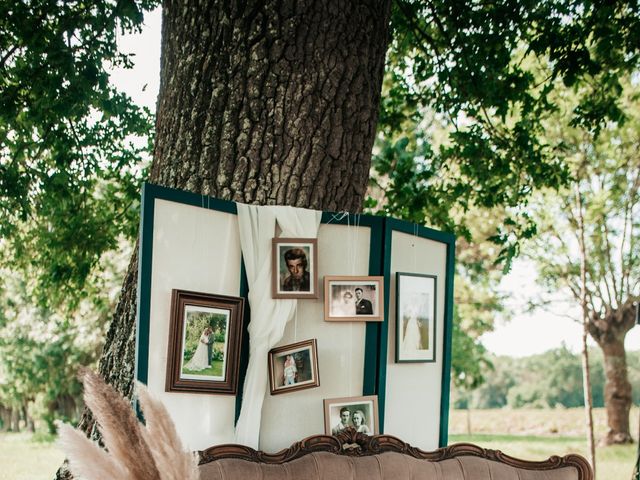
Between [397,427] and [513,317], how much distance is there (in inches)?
332

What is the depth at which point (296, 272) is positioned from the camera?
272 cm

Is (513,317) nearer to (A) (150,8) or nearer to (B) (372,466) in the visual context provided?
(A) (150,8)

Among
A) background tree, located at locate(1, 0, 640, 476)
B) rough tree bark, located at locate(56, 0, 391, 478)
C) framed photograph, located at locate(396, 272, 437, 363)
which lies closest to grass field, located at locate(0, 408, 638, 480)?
background tree, located at locate(1, 0, 640, 476)

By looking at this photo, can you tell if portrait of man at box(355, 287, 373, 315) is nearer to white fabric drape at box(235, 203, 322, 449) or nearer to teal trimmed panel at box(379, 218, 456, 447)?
white fabric drape at box(235, 203, 322, 449)

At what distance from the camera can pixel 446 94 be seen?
188 inches

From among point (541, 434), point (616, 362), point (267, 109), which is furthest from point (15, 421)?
point (267, 109)

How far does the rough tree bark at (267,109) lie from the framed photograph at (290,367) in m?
0.62

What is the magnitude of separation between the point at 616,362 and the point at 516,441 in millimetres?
2040

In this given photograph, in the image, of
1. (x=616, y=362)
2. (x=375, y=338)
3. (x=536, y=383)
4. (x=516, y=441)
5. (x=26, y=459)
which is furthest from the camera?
(x=536, y=383)

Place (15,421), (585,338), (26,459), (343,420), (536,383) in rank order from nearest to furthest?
1. (343,420)
2. (26,459)
3. (585,338)
4. (15,421)
5. (536,383)

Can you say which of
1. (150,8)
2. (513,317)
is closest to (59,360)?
(513,317)

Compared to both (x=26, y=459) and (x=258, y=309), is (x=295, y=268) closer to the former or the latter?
(x=258, y=309)

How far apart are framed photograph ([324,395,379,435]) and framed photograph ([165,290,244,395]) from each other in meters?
0.40

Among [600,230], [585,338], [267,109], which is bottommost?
[585,338]
